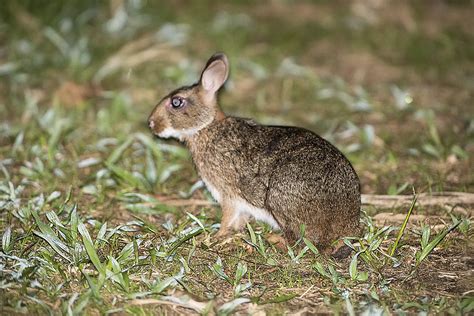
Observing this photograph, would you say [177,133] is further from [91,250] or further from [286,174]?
[91,250]

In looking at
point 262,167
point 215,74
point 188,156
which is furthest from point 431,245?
point 188,156

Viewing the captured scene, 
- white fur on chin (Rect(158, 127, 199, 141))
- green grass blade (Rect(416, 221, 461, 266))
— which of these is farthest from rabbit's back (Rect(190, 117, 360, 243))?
green grass blade (Rect(416, 221, 461, 266))

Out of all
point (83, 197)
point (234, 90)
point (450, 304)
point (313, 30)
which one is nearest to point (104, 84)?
point (234, 90)

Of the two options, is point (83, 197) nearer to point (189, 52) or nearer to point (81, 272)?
point (81, 272)

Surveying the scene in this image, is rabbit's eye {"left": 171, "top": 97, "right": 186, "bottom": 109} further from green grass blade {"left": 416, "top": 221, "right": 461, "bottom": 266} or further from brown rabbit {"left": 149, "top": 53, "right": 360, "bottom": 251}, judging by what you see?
green grass blade {"left": 416, "top": 221, "right": 461, "bottom": 266}

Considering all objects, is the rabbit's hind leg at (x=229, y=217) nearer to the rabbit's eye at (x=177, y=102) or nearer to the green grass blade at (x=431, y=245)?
the rabbit's eye at (x=177, y=102)
